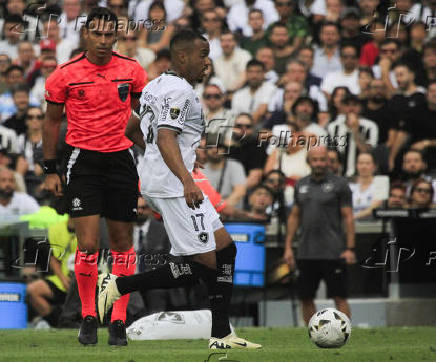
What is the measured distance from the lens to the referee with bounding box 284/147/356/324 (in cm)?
1195

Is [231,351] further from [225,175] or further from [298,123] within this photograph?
[298,123]

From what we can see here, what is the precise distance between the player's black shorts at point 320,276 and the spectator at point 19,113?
4.59 meters

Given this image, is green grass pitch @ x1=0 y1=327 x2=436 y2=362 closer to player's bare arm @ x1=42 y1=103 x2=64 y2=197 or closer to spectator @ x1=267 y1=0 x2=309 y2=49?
player's bare arm @ x1=42 y1=103 x2=64 y2=197

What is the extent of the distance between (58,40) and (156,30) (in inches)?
59.4

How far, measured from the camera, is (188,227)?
22.5ft

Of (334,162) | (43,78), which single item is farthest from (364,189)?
(43,78)

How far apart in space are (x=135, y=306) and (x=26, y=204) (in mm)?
2435

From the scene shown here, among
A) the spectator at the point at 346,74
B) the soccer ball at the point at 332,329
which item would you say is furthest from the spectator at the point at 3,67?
the soccer ball at the point at 332,329

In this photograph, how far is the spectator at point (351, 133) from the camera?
13.1m

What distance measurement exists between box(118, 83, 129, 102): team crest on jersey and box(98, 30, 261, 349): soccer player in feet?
2.51

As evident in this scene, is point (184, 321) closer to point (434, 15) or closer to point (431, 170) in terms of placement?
point (431, 170)

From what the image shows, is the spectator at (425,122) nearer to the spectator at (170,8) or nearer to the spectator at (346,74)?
the spectator at (346,74)

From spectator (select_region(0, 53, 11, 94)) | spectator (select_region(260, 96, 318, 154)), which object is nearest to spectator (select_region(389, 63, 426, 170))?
spectator (select_region(260, 96, 318, 154))

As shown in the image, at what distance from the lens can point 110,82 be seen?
784 cm
